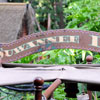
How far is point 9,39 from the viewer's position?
334 inches

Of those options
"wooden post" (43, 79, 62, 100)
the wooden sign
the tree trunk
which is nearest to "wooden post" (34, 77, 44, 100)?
"wooden post" (43, 79, 62, 100)

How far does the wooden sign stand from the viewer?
286 centimetres

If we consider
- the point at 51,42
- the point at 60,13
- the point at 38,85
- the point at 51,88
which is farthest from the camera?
the point at 60,13

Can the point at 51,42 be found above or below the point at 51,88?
above

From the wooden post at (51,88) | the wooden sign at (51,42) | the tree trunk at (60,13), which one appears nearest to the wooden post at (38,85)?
the wooden post at (51,88)

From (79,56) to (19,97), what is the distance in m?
1.35

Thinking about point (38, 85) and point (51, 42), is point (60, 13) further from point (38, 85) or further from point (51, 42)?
point (38, 85)

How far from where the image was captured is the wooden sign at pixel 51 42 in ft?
9.37

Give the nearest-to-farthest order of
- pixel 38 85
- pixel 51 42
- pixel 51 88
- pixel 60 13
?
pixel 38 85, pixel 51 88, pixel 51 42, pixel 60 13

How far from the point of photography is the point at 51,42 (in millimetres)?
2959

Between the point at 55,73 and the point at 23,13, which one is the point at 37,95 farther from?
the point at 23,13

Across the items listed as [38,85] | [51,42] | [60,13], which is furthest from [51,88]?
[60,13]

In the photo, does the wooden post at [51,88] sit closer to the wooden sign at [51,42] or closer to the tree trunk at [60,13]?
the wooden sign at [51,42]

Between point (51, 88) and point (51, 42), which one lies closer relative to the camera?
point (51, 88)
